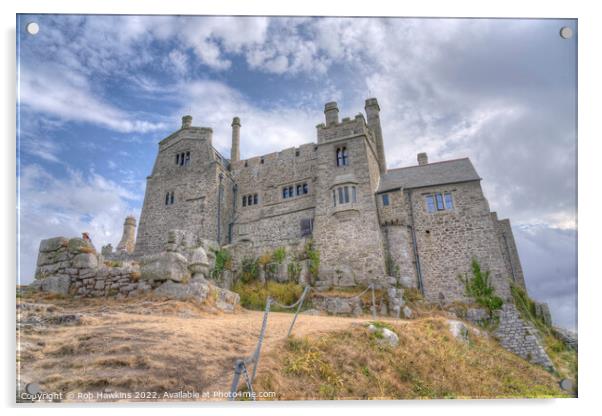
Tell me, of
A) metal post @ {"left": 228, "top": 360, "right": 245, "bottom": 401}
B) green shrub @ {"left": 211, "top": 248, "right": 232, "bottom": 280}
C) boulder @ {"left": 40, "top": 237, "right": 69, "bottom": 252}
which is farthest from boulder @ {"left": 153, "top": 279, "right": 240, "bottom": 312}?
green shrub @ {"left": 211, "top": 248, "right": 232, "bottom": 280}

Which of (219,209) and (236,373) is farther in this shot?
(219,209)

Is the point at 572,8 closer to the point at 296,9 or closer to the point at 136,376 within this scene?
the point at 296,9

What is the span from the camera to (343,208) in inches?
779

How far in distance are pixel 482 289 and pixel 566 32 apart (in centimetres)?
1248

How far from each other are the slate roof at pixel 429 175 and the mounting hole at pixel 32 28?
16.5 metres

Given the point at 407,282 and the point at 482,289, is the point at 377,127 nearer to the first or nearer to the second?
the point at 407,282

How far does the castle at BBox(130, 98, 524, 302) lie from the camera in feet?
60.9

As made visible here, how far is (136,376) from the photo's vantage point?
5.42m

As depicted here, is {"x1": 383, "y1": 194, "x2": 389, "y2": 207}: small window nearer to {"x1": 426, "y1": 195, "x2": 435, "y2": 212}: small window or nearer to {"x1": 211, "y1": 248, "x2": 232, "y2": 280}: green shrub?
{"x1": 426, "y1": 195, "x2": 435, "y2": 212}: small window

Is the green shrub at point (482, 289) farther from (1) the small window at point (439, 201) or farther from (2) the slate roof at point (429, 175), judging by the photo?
(2) the slate roof at point (429, 175)

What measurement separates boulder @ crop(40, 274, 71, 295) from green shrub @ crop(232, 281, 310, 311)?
24.1 feet

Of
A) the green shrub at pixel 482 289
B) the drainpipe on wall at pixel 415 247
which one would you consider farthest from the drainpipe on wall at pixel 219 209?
the green shrub at pixel 482 289

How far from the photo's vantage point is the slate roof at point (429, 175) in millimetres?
20312

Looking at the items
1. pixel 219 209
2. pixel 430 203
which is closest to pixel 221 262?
pixel 219 209
